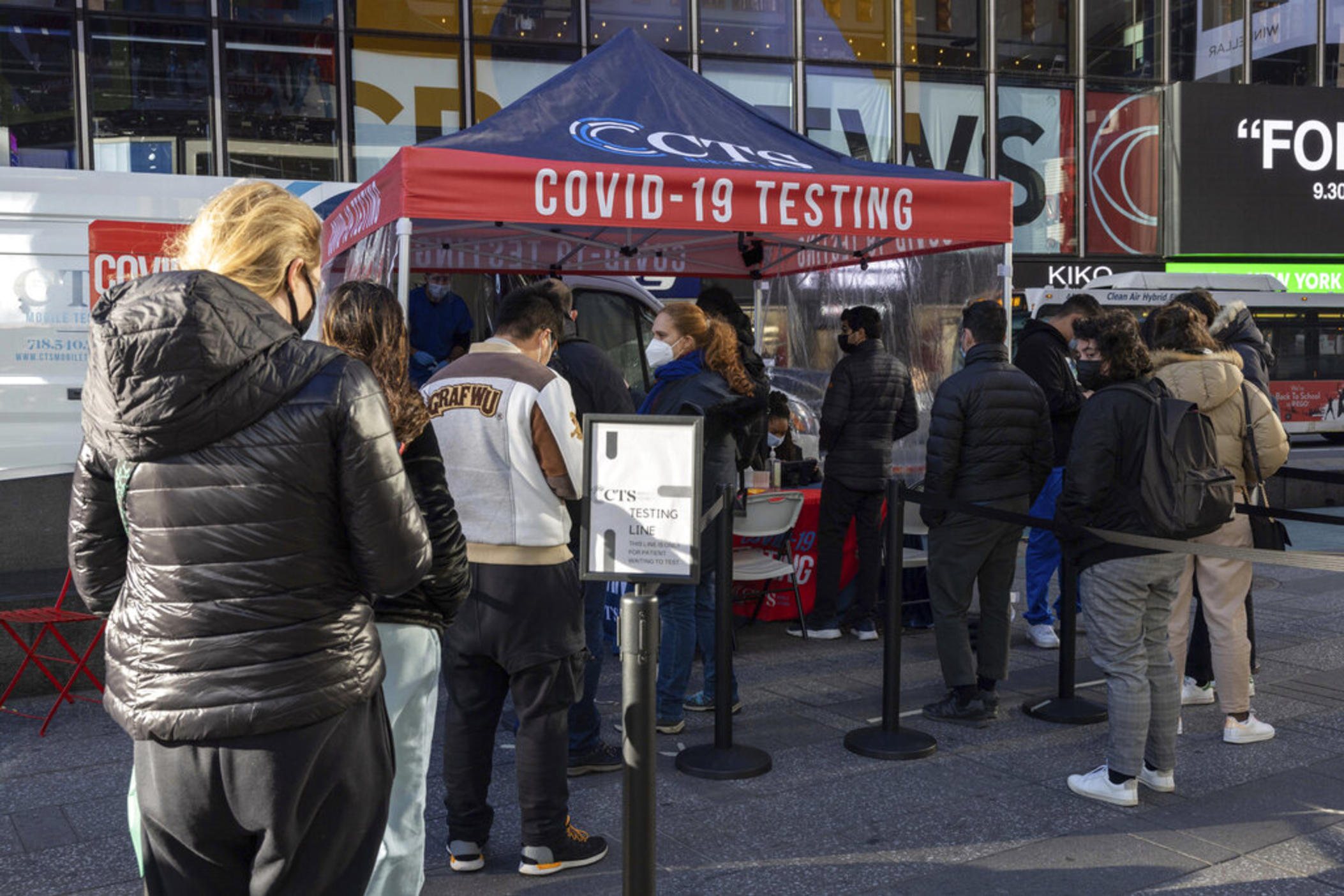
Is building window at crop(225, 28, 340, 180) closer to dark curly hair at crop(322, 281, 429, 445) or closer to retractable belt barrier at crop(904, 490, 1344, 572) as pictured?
retractable belt barrier at crop(904, 490, 1344, 572)

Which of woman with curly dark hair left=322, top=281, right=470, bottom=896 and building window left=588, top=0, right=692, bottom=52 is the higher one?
building window left=588, top=0, right=692, bottom=52

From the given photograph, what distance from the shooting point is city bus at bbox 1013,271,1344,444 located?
2106 cm

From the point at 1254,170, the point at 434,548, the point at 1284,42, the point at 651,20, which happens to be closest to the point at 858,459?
the point at 434,548

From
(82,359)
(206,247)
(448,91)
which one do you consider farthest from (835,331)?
(448,91)

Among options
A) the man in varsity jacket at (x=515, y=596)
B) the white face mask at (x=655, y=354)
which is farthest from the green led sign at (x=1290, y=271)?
the man in varsity jacket at (x=515, y=596)

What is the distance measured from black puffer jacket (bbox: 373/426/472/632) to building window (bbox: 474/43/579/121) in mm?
14775

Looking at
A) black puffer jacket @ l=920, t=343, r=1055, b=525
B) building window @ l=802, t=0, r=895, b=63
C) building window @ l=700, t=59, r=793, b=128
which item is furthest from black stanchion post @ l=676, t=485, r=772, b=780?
building window @ l=802, t=0, r=895, b=63

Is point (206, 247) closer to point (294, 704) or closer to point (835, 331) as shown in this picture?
point (294, 704)

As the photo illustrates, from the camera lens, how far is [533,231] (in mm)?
6812

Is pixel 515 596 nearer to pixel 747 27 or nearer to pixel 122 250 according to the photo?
pixel 122 250

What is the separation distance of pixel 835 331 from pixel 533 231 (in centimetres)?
345

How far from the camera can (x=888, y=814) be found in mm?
4344

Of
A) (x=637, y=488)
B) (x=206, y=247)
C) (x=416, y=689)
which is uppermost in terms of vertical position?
(x=206, y=247)

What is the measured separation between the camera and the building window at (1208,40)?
74.3ft
